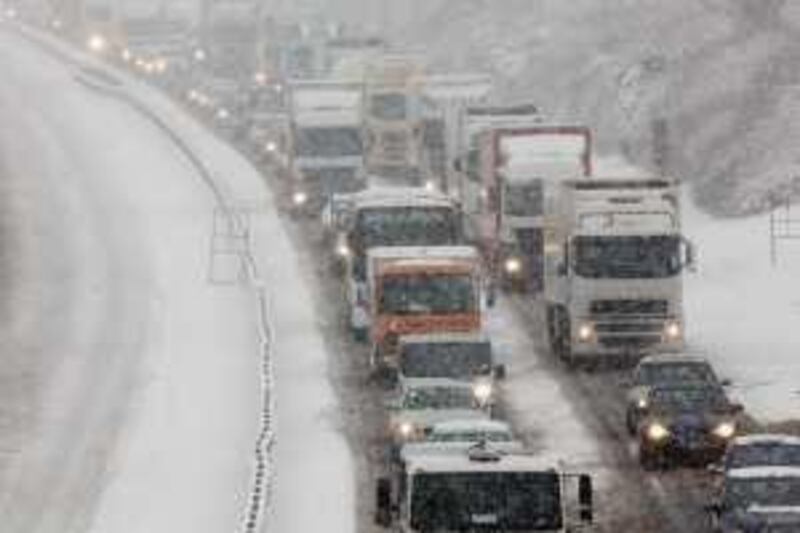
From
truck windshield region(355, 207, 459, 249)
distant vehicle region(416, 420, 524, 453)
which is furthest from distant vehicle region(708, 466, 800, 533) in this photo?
truck windshield region(355, 207, 459, 249)

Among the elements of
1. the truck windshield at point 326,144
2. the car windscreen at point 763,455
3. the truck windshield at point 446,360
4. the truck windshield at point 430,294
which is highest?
the truck windshield at point 326,144

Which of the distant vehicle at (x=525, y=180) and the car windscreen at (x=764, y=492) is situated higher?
the distant vehicle at (x=525, y=180)

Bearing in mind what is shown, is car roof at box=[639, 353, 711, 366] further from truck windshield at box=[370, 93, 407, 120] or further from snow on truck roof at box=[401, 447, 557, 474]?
truck windshield at box=[370, 93, 407, 120]

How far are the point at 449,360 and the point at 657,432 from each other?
6.33 m

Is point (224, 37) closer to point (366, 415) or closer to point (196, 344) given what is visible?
point (196, 344)

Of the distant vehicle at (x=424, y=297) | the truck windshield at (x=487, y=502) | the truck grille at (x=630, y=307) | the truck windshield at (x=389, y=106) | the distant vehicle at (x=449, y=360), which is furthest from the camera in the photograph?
the truck windshield at (x=389, y=106)

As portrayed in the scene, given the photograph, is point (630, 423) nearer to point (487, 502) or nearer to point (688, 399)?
point (688, 399)

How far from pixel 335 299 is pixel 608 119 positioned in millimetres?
28823

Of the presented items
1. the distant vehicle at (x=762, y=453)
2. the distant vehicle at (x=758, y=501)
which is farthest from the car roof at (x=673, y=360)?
the distant vehicle at (x=758, y=501)

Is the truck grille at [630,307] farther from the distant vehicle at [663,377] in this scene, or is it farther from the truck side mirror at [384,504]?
the truck side mirror at [384,504]

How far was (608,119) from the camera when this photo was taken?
9444cm

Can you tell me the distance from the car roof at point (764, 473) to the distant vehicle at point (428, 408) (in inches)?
323

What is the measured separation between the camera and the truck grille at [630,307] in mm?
54812

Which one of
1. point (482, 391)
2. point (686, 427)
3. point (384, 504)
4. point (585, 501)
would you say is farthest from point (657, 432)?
point (384, 504)
